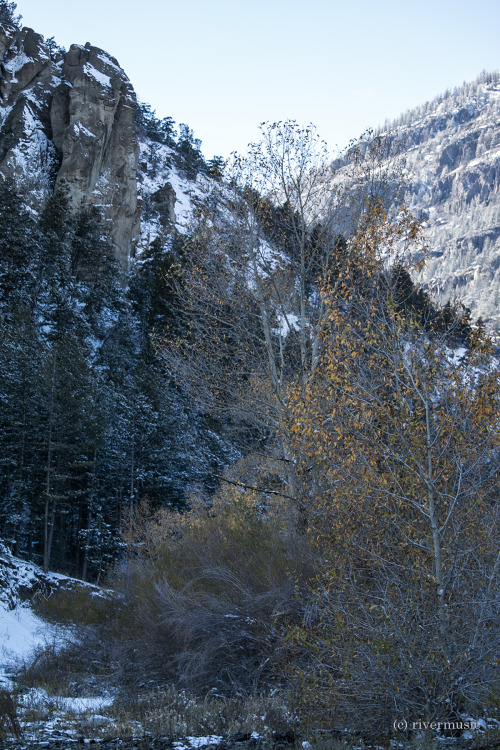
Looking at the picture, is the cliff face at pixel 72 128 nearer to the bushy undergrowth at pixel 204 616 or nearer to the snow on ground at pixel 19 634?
the snow on ground at pixel 19 634

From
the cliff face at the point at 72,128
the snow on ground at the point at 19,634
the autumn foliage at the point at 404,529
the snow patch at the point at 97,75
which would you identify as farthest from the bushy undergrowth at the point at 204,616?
the snow patch at the point at 97,75

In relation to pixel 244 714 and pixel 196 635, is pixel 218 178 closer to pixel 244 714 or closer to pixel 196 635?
pixel 196 635

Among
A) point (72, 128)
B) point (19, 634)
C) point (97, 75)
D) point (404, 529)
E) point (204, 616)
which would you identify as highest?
point (97, 75)

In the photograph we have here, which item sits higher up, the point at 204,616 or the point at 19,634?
the point at 204,616

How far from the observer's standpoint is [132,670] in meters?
9.91

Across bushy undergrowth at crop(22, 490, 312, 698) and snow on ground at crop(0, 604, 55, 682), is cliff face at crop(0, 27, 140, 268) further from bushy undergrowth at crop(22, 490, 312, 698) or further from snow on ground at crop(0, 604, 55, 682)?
bushy undergrowth at crop(22, 490, 312, 698)

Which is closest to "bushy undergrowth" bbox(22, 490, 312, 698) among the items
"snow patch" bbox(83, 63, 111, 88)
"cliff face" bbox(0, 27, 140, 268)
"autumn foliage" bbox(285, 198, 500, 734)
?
"autumn foliage" bbox(285, 198, 500, 734)

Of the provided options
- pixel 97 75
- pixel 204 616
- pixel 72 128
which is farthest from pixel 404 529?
pixel 97 75

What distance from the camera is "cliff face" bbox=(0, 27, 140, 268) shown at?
53.1 metres

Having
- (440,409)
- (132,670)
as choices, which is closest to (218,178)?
(440,409)

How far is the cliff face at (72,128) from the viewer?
174 feet

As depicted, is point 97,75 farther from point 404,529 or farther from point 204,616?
point 404,529

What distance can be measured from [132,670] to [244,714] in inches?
155

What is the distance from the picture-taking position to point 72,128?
54.4 metres
